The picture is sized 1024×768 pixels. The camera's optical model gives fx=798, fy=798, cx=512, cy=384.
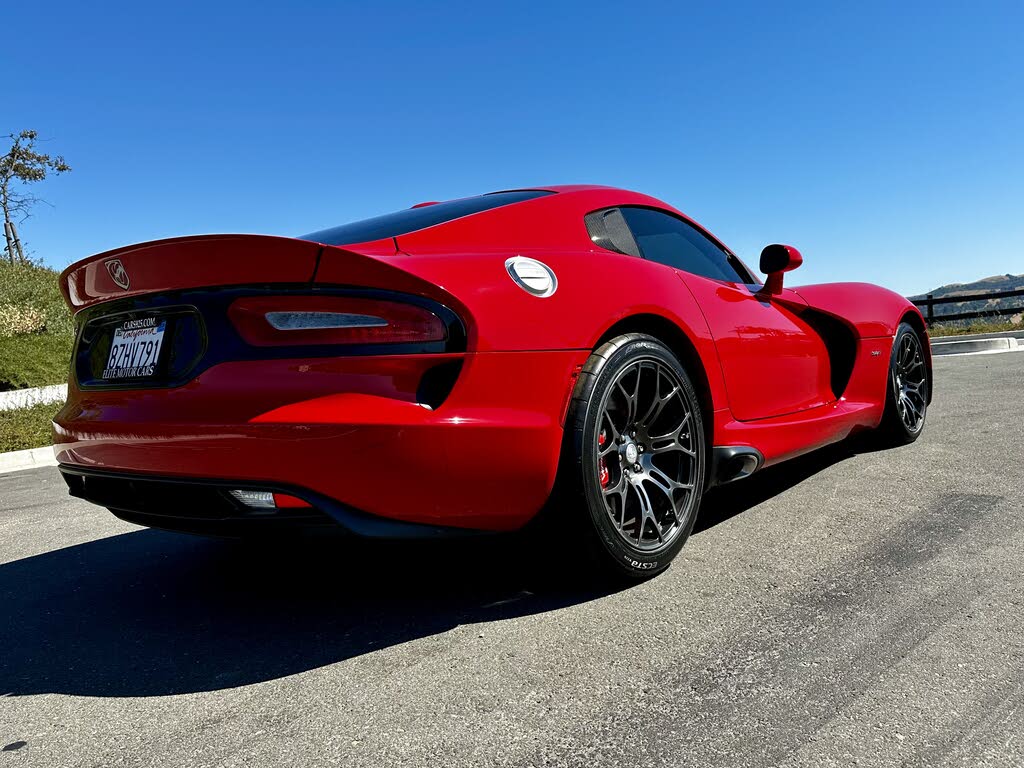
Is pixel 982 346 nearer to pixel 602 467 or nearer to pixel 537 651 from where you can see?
pixel 602 467

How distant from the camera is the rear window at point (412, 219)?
8.47ft

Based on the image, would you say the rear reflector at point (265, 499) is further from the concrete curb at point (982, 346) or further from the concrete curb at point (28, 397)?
the concrete curb at point (982, 346)

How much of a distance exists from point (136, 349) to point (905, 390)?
13.6 feet

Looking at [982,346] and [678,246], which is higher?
[678,246]

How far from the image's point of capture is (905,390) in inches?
184

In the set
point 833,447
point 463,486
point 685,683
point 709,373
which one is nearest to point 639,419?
point 709,373

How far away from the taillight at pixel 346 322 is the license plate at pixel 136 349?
1.33ft

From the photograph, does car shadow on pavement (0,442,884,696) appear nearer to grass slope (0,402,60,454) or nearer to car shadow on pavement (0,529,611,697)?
car shadow on pavement (0,529,611,697)

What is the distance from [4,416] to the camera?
30.5 ft

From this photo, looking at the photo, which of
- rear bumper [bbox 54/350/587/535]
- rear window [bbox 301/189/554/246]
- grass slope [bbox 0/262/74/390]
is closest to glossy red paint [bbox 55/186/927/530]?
rear bumper [bbox 54/350/587/535]

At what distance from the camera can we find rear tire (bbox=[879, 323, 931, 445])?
4477 mm

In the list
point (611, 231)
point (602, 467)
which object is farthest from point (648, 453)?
point (611, 231)

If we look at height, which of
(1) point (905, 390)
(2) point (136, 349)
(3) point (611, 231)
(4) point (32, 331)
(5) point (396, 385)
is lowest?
(1) point (905, 390)

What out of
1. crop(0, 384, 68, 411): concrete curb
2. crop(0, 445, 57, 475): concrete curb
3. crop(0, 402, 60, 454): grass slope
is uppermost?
crop(0, 384, 68, 411): concrete curb
